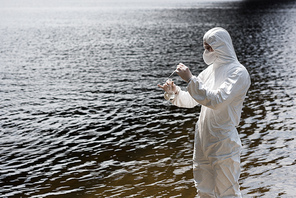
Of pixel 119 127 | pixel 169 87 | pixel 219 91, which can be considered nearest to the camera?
pixel 219 91

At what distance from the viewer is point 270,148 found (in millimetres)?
8727

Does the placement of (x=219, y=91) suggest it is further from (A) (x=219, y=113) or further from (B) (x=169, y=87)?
(B) (x=169, y=87)

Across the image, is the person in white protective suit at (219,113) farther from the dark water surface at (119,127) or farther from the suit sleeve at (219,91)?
the dark water surface at (119,127)

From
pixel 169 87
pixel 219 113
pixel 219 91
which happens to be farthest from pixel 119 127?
pixel 219 91

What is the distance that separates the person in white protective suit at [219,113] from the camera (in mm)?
4062

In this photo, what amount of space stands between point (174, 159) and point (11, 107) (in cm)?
780

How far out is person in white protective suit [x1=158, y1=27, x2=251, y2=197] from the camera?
13.3 ft

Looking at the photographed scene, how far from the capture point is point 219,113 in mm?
→ 4359

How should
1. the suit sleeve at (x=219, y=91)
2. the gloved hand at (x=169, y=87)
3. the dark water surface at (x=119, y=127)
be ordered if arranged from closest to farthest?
the suit sleeve at (x=219, y=91) → the gloved hand at (x=169, y=87) → the dark water surface at (x=119, y=127)

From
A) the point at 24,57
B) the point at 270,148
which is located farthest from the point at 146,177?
the point at 24,57

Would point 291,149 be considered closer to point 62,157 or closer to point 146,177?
point 146,177

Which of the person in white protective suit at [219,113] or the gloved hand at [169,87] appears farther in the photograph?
the gloved hand at [169,87]

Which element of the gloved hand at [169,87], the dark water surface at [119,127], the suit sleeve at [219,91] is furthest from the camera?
the dark water surface at [119,127]

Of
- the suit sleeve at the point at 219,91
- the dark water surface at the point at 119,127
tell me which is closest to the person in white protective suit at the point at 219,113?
the suit sleeve at the point at 219,91
